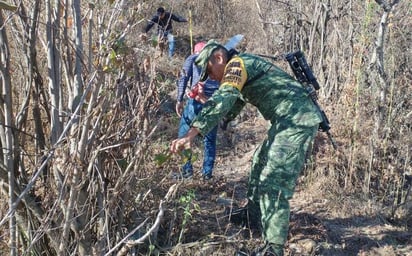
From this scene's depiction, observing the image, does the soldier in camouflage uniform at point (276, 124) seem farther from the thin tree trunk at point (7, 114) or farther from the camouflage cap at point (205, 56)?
the thin tree trunk at point (7, 114)

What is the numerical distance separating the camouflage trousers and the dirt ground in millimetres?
207

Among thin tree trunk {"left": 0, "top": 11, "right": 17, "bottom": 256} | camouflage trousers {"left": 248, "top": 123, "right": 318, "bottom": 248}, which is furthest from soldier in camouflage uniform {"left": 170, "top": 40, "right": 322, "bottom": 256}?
thin tree trunk {"left": 0, "top": 11, "right": 17, "bottom": 256}

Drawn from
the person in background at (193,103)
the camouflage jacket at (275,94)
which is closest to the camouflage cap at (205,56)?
the camouflage jacket at (275,94)

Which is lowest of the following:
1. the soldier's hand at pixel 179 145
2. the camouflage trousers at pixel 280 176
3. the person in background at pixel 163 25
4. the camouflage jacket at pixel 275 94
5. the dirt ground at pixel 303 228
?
the dirt ground at pixel 303 228

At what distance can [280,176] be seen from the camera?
324 centimetres

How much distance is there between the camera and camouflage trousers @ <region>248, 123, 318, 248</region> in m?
3.18

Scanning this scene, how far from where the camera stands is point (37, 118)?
8.21 feet

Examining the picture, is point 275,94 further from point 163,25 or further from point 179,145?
point 163,25

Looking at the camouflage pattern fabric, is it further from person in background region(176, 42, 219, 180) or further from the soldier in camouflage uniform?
person in background region(176, 42, 219, 180)

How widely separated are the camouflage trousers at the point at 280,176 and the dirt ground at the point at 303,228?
0.21 m

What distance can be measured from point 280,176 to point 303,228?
74cm

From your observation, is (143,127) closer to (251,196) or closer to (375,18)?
(251,196)

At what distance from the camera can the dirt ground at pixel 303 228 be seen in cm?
319

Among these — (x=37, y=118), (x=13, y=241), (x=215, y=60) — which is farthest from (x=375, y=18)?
(x=13, y=241)
